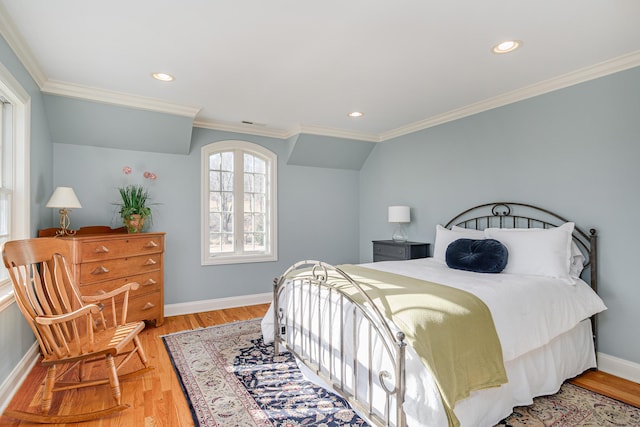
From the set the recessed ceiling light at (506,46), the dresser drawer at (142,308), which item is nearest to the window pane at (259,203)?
the dresser drawer at (142,308)

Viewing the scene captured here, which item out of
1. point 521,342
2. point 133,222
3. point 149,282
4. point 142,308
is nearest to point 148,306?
point 142,308

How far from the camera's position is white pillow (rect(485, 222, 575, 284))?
2582mm

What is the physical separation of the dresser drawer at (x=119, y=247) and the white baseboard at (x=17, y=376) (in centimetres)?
80

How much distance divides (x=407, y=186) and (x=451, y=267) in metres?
1.71

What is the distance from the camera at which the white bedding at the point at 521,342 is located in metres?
1.61

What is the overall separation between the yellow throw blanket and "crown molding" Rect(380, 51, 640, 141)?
84.5 inches

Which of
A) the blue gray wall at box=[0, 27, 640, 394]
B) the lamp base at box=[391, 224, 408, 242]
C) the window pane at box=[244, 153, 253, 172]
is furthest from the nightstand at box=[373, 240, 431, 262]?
the window pane at box=[244, 153, 253, 172]

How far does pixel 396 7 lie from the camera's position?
1.91 m

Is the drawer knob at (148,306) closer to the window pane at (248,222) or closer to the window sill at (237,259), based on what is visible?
the window sill at (237,259)

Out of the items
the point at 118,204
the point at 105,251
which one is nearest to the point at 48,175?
the point at 118,204

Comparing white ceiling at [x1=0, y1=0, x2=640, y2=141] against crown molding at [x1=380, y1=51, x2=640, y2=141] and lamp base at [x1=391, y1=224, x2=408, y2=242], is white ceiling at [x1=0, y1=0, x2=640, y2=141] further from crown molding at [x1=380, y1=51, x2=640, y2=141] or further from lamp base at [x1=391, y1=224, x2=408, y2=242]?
lamp base at [x1=391, y1=224, x2=408, y2=242]

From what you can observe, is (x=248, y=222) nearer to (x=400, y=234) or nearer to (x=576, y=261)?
(x=400, y=234)

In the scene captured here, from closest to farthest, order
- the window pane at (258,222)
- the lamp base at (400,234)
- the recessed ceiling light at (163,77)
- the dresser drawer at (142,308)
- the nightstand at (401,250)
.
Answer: the recessed ceiling light at (163,77), the dresser drawer at (142,308), the nightstand at (401,250), the lamp base at (400,234), the window pane at (258,222)

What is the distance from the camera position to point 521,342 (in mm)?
2041
